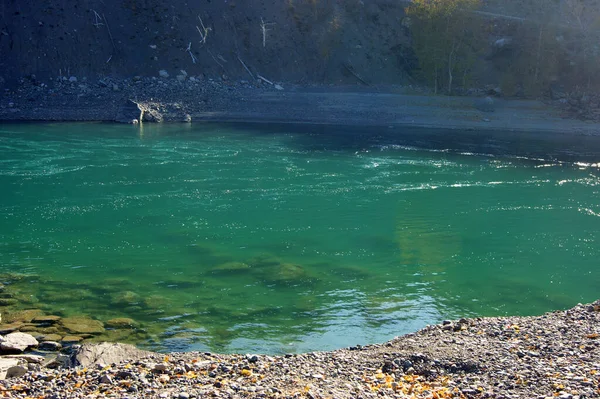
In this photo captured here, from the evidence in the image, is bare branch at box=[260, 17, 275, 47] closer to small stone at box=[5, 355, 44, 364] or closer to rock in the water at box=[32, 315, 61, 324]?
rock in the water at box=[32, 315, 61, 324]

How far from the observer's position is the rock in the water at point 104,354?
10.8 meters

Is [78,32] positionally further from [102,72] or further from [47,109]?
[47,109]

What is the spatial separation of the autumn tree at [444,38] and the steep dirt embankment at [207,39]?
3774 millimetres

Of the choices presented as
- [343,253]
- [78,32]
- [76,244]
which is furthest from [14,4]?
[343,253]

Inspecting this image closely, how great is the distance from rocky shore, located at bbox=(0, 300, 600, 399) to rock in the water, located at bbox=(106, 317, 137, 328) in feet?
4.29

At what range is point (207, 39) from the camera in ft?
187

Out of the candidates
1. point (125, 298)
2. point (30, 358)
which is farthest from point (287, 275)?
point (30, 358)

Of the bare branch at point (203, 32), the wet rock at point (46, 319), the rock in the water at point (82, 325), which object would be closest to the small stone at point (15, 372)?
the rock in the water at point (82, 325)

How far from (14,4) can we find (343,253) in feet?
149

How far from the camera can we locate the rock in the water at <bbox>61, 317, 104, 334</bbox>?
1310cm

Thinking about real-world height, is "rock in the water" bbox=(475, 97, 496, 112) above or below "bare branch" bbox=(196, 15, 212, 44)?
below

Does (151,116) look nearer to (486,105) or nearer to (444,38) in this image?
(444,38)

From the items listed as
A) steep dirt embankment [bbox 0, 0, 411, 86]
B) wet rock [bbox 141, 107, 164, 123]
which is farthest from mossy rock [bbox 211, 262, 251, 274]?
steep dirt embankment [bbox 0, 0, 411, 86]

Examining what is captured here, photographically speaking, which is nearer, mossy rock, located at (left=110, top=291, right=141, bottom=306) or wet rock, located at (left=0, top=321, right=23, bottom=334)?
wet rock, located at (left=0, top=321, right=23, bottom=334)
